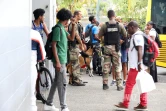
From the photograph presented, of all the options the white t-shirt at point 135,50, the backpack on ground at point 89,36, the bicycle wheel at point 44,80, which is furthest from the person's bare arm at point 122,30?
the backpack on ground at point 89,36

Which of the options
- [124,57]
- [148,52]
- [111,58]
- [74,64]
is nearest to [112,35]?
[111,58]

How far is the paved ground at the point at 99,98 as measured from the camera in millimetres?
9242

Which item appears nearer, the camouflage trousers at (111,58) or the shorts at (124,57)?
the camouflage trousers at (111,58)

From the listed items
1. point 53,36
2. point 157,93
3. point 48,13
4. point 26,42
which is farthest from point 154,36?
point 26,42

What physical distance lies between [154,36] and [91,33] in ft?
8.26

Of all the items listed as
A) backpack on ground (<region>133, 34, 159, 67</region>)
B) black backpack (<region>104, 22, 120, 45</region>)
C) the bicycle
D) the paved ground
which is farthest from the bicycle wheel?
black backpack (<region>104, 22, 120, 45</region>)

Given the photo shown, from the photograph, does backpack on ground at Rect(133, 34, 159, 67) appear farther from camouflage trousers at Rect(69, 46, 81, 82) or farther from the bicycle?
camouflage trousers at Rect(69, 46, 81, 82)

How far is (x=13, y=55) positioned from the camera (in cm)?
356

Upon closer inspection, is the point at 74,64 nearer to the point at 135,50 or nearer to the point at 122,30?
the point at 122,30

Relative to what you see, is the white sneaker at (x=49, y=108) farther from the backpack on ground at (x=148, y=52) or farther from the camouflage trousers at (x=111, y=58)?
the camouflage trousers at (x=111, y=58)

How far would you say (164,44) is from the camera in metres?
16.6

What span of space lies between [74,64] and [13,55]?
8576 millimetres

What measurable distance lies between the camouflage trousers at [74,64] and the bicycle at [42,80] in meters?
2.75

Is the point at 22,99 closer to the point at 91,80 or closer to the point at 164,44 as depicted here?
the point at 91,80
